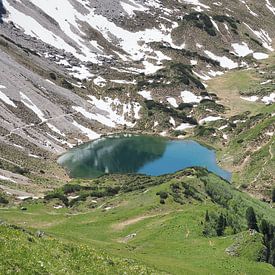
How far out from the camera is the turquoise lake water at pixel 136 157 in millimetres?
133000

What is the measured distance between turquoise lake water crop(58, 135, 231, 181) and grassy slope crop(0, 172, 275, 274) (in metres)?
40.7

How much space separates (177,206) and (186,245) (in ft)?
64.7

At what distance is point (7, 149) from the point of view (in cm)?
12750

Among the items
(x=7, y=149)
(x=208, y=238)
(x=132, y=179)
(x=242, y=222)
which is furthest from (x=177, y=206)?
(x=7, y=149)

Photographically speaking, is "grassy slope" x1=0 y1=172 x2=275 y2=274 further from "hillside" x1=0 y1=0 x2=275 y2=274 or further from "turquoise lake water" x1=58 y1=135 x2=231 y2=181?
"turquoise lake water" x1=58 y1=135 x2=231 y2=181

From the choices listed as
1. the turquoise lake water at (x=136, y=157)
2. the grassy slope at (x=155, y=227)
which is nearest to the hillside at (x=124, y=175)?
the grassy slope at (x=155, y=227)

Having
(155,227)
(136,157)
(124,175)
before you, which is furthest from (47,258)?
(136,157)

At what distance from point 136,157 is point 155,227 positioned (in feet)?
268

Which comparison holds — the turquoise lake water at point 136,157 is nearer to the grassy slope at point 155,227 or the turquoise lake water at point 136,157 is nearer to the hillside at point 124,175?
the hillside at point 124,175

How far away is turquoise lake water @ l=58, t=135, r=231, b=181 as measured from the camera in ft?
436

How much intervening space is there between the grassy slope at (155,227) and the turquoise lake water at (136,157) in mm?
40750

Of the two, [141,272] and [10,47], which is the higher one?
[141,272]

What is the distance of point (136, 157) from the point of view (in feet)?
473

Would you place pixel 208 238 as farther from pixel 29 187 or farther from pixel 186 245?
pixel 29 187
